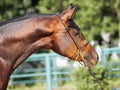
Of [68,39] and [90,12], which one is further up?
[90,12]

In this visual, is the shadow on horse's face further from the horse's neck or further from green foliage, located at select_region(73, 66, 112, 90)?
green foliage, located at select_region(73, 66, 112, 90)

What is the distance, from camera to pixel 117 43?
63.4 ft

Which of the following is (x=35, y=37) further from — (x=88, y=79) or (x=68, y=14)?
(x=88, y=79)

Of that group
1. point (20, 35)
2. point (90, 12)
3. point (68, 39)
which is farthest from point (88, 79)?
point (90, 12)

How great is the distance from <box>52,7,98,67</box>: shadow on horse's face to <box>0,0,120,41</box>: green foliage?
12.2 meters

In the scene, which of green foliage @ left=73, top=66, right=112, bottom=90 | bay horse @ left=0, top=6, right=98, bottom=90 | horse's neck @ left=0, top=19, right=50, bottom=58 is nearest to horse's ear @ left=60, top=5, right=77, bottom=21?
bay horse @ left=0, top=6, right=98, bottom=90

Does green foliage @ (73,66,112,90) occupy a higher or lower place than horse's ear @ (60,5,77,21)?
higher

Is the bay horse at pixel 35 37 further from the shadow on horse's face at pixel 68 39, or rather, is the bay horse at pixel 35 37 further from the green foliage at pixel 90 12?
the green foliage at pixel 90 12

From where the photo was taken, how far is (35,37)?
15.5 feet

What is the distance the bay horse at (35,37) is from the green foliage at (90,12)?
40.1 feet

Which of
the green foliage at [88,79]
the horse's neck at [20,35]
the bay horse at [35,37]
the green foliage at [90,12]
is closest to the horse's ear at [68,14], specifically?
the bay horse at [35,37]

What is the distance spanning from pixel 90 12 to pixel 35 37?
41.6 feet

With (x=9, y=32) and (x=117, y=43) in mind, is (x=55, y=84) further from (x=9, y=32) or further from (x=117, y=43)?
(x=117, y=43)

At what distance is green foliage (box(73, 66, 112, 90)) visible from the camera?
8.37m
